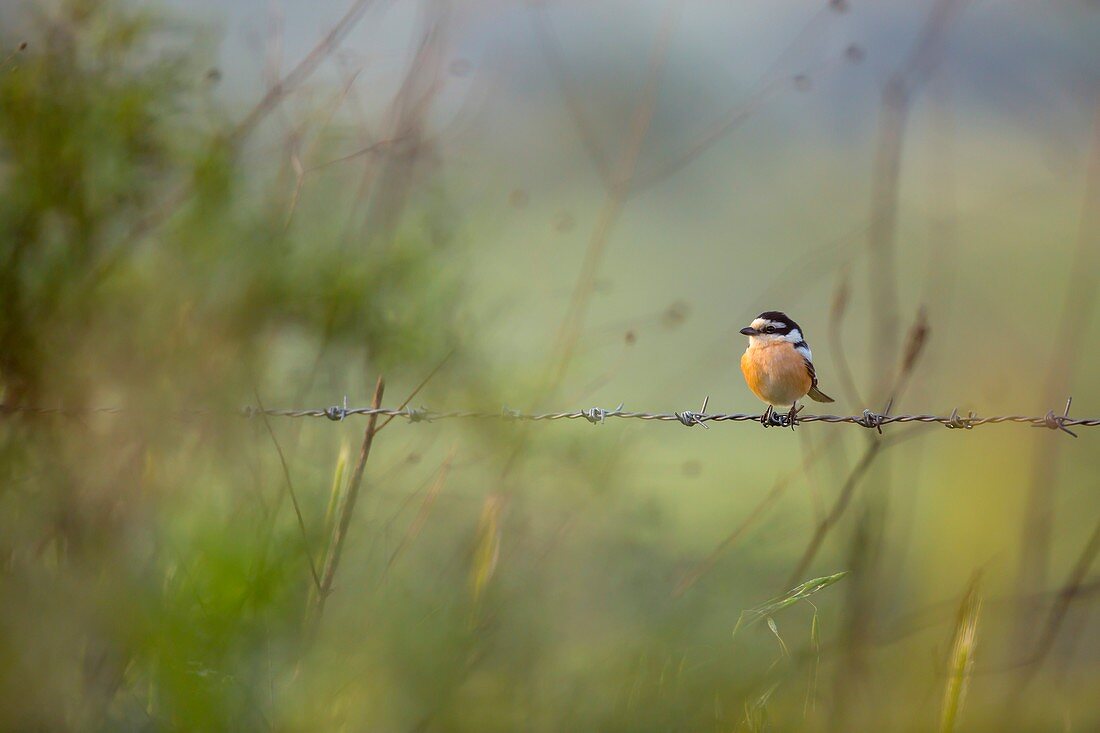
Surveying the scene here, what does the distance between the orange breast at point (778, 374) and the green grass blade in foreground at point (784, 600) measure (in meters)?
1.24

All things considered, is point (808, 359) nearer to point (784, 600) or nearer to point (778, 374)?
point (778, 374)

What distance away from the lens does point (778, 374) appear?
3.70 meters

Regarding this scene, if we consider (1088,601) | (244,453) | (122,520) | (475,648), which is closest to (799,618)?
(1088,601)

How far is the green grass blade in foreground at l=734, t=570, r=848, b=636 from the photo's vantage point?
2.48 m

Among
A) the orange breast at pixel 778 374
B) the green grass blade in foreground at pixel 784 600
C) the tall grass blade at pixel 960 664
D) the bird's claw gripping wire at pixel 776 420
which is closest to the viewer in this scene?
the tall grass blade at pixel 960 664

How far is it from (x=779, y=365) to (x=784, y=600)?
1328 mm

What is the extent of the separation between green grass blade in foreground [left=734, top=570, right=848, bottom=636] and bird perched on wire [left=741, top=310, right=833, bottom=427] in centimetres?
112

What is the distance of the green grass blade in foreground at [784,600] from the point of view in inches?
97.5

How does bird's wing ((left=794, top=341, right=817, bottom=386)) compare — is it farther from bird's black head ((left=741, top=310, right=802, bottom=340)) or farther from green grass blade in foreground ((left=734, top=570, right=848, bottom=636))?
green grass blade in foreground ((left=734, top=570, right=848, bottom=636))

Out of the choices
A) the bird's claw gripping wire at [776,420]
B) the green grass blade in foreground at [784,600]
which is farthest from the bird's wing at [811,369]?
the green grass blade in foreground at [784,600]

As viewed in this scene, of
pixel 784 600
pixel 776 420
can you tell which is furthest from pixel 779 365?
pixel 784 600

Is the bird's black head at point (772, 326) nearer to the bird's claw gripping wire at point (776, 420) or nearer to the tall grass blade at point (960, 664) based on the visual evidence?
the bird's claw gripping wire at point (776, 420)

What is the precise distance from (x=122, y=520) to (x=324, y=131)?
147cm

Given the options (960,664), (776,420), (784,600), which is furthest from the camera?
(776,420)
